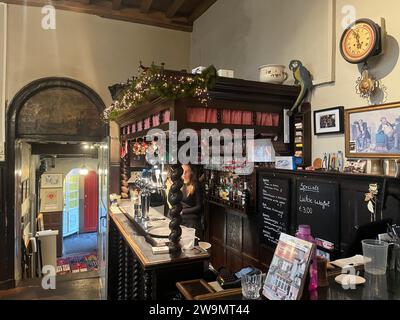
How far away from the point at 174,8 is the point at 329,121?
3726 mm

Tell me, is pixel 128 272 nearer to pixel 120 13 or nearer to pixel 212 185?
pixel 212 185

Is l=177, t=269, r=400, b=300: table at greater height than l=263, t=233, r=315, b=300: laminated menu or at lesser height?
lesser

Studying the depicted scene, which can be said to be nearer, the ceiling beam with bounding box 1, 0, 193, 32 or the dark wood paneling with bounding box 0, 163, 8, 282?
the dark wood paneling with bounding box 0, 163, 8, 282

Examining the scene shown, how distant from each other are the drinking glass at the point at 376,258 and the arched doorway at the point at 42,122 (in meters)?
4.53

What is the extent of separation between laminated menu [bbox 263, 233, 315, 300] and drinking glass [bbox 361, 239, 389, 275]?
458 mm

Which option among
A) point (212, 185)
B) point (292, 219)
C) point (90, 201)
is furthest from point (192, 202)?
point (90, 201)

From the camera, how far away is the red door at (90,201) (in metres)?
12.0

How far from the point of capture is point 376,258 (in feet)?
4.73

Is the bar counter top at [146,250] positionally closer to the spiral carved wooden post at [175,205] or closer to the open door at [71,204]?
the spiral carved wooden post at [175,205]

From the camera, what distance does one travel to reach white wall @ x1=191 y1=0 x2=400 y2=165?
223 cm

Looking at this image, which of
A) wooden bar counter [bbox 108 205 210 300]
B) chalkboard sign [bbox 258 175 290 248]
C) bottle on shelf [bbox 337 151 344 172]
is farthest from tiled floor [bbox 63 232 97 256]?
bottle on shelf [bbox 337 151 344 172]

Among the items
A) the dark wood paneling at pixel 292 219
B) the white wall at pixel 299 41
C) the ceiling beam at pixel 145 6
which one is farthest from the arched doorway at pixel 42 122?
the dark wood paneling at pixel 292 219

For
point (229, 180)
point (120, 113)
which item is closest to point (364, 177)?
point (229, 180)

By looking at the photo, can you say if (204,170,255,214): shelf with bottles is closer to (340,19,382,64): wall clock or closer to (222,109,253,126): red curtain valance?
(222,109,253,126): red curtain valance
